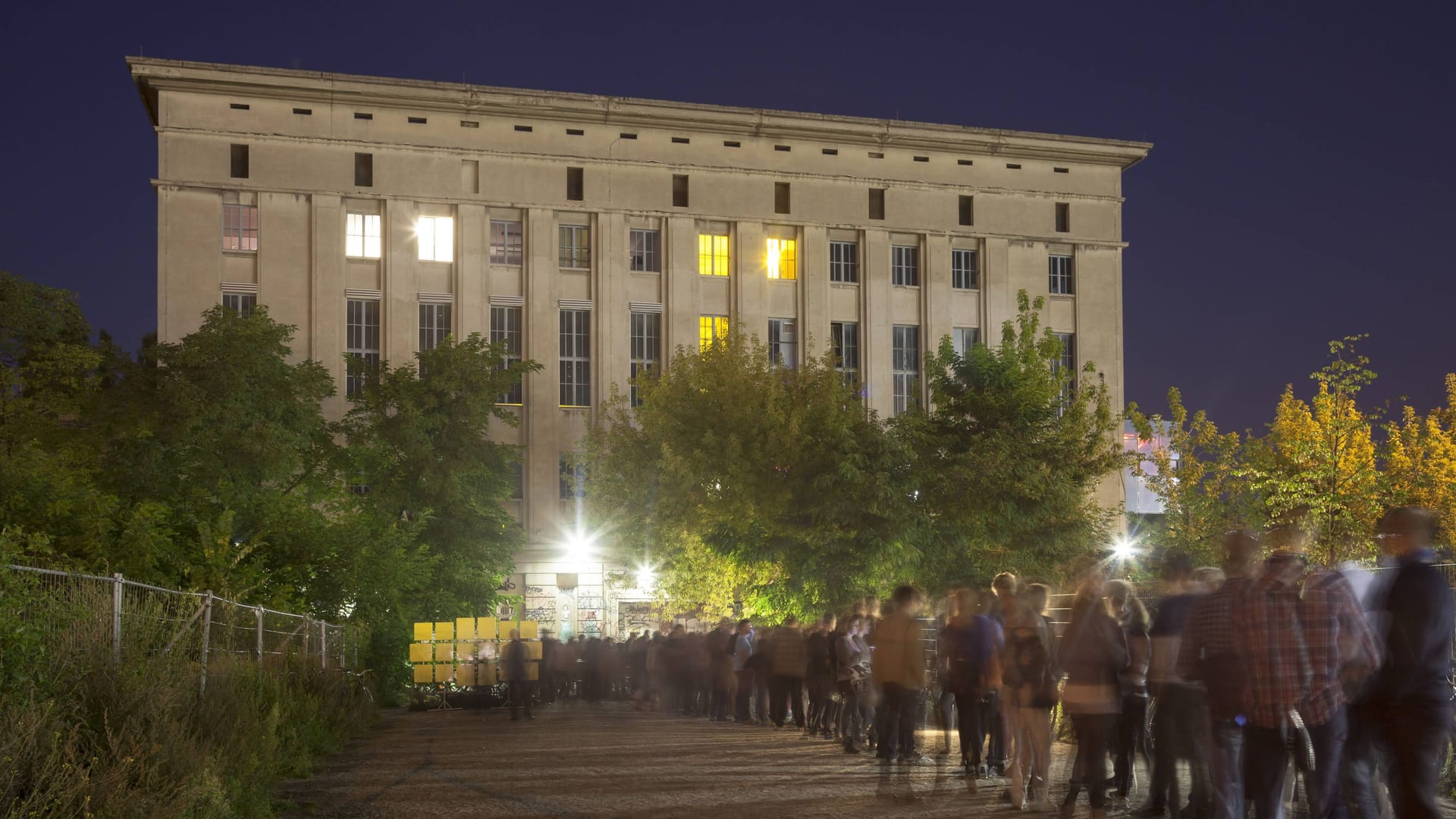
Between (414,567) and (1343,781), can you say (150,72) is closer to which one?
(414,567)

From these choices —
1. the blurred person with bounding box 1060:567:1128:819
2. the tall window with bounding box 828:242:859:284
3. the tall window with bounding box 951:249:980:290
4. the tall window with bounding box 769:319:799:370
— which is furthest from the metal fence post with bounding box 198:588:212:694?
the tall window with bounding box 951:249:980:290

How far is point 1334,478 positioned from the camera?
36438mm

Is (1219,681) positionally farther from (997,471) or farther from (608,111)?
(608,111)

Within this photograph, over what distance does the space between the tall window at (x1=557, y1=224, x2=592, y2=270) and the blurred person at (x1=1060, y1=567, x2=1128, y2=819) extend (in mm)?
50241

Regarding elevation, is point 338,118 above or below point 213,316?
above

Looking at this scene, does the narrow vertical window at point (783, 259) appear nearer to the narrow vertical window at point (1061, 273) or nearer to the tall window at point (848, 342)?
the tall window at point (848, 342)

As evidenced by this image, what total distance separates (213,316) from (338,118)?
53.6 feet

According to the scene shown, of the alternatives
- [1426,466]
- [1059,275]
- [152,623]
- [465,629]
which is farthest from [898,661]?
[1059,275]

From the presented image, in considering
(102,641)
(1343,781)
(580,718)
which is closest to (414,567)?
(580,718)

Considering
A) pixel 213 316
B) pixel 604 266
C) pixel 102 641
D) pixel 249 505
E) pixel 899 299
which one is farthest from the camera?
pixel 899 299

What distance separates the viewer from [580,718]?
27391mm

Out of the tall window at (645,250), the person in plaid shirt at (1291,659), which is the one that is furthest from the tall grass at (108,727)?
the tall window at (645,250)

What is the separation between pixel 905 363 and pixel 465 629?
34466mm

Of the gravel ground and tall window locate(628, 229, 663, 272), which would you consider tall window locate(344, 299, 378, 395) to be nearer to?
tall window locate(628, 229, 663, 272)
